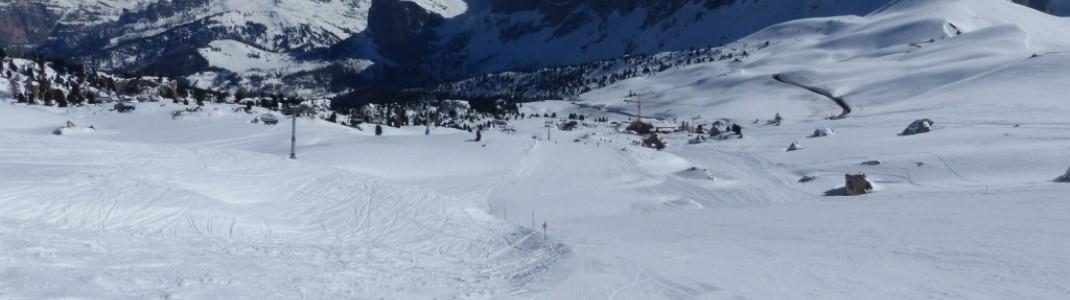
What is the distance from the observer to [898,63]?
13575 centimetres

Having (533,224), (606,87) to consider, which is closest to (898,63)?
(606,87)

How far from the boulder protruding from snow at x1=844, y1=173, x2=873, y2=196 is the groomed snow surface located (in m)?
1.05

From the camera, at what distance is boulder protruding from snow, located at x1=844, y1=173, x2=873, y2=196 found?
1236 inches

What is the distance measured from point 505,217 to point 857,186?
16.3 metres

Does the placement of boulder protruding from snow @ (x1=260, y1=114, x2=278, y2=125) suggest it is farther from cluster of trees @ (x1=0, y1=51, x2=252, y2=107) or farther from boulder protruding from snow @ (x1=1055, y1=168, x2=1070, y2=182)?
boulder protruding from snow @ (x1=1055, y1=168, x2=1070, y2=182)

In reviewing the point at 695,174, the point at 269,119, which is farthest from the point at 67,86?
the point at 695,174

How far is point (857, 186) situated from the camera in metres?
31.5

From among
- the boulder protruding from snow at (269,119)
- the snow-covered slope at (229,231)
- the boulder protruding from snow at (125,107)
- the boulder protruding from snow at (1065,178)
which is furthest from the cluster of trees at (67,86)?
the boulder protruding from snow at (1065,178)

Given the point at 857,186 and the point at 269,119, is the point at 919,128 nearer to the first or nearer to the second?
the point at 857,186

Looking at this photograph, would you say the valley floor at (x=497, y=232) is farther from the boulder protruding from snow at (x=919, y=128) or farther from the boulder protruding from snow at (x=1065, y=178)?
the boulder protruding from snow at (x=919, y=128)

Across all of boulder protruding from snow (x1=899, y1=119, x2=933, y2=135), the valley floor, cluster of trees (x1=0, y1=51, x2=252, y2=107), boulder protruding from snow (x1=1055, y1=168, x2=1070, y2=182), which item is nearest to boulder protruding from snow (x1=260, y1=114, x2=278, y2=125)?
the valley floor

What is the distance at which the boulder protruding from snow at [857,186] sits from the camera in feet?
103

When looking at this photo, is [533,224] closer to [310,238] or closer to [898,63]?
[310,238]

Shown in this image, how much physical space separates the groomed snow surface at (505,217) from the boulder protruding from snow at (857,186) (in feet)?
3.46
